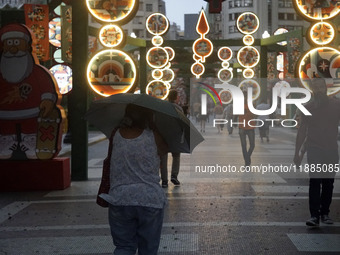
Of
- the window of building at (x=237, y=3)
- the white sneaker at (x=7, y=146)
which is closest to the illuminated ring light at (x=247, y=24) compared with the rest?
the white sneaker at (x=7, y=146)

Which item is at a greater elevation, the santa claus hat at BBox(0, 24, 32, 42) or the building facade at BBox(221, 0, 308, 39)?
the building facade at BBox(221, 0, 308, 39)

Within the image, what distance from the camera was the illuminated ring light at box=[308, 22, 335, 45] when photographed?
13.5 m

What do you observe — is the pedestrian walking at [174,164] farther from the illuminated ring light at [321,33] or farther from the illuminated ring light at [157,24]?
the illuminated ring light at [157,24]

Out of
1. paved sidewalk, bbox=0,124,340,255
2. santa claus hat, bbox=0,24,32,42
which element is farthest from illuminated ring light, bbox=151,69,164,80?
santa claus hat, bbox=0,24,32,42

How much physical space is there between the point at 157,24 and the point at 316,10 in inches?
605

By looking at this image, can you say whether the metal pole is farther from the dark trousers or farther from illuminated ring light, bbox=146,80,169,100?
illuminated ring light, bbox=146,80,169,100

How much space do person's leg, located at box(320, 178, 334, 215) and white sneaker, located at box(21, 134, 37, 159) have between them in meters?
5.92

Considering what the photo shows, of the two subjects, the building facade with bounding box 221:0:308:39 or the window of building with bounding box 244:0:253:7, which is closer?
the building facade with bounding box 221:0:308:39

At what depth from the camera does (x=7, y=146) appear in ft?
38.2

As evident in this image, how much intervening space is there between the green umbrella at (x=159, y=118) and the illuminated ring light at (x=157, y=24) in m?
22.8

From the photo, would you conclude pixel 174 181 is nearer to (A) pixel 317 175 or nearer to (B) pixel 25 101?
(B) pixel 25 101

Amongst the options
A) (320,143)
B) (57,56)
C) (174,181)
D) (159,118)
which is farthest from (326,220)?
(57,56)

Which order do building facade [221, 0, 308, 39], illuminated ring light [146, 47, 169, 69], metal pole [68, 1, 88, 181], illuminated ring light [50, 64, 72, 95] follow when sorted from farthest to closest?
building facade [221, 0, 308, 39], illuminated ring light [146, 47, 169, 69], illuminated ring light [50, 64, 72, 95], metal pole [68, 1, 88, 181]

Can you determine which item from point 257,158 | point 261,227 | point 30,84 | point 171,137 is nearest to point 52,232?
point 261,227
